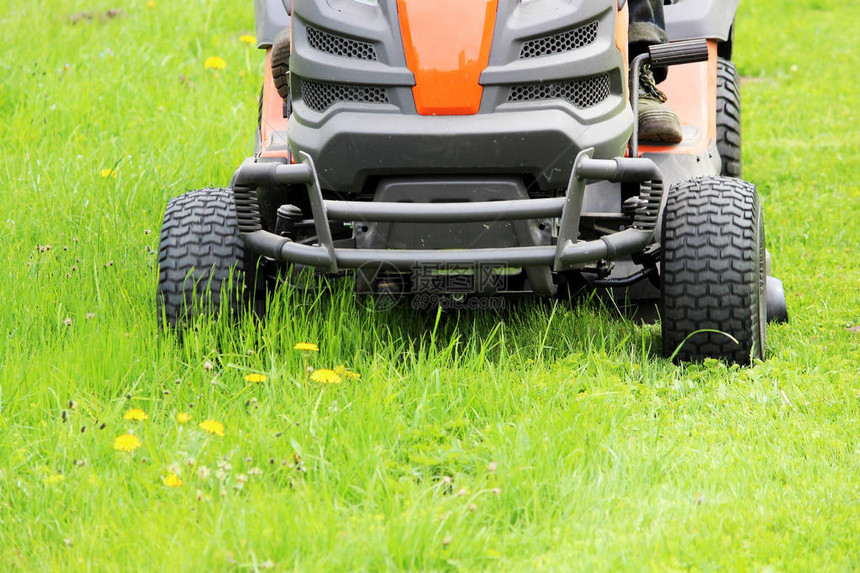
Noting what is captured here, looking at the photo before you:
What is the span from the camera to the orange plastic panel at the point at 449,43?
2656mm

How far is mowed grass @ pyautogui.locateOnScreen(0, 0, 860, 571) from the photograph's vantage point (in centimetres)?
210

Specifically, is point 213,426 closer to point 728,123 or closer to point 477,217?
point 477,217

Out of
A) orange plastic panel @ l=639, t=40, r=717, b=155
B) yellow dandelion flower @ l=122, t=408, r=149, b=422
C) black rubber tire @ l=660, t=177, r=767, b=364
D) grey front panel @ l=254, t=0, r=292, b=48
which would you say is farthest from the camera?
grey front panel @ l=254, t=0, r=292, b=48

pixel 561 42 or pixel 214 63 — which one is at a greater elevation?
pixel 561 42

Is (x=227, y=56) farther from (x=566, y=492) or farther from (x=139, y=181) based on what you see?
(x=566, y=492)

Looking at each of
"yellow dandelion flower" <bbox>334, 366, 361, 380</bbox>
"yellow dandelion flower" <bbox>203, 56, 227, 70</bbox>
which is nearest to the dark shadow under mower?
"yellow dandelion flower" <bbox>334, 366, 361, 380</bbox>

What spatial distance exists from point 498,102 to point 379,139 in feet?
1.01

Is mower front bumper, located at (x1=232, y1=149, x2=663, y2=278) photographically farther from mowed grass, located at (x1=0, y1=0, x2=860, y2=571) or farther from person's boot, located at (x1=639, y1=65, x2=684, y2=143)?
person's boot, located at (x1=639, y1=65, x2=684, y2=143)

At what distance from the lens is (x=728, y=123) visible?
3.99 metres

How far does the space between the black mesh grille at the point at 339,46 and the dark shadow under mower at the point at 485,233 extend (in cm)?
7

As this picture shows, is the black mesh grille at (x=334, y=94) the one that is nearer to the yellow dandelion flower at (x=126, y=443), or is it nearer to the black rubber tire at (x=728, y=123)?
the yellow dandelion flower at (x=126, y=443)

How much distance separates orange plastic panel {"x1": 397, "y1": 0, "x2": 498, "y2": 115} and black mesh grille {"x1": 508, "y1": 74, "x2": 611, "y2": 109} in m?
0.12

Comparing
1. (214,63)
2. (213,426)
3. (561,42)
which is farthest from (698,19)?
(214,63)

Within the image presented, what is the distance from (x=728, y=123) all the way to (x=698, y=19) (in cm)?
43
